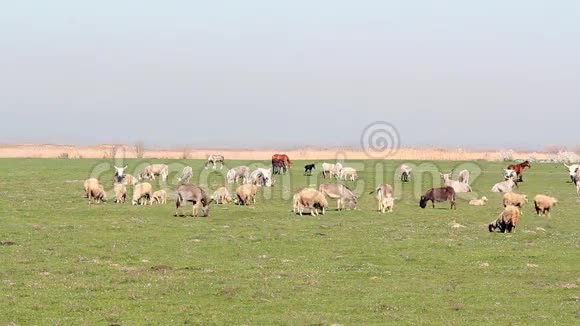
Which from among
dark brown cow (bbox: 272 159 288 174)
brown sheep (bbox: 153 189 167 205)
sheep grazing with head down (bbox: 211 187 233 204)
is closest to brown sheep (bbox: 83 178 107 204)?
brown sheep (bbox: 153 189 167 205)

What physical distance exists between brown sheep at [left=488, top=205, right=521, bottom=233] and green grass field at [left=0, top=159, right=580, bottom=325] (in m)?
0.44

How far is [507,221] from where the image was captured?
2912 cm

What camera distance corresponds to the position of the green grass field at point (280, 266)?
15.8 meters

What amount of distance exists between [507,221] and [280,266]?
11.1 m

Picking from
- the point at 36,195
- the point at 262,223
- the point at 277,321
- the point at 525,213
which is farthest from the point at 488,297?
the point at 36,195

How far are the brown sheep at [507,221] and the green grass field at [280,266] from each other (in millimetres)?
443

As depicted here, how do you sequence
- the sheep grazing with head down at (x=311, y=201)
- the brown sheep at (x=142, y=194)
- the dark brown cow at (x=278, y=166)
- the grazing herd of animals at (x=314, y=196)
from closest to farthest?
1. the grazing herd of animals at (x=314, y=196)
2. the sheep grazing with head down at (x=311, y=201)
3. the brown sheep at (x=142, y=194)
4. the dark brown cow at (x=278, y=166)

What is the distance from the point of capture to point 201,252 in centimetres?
2386

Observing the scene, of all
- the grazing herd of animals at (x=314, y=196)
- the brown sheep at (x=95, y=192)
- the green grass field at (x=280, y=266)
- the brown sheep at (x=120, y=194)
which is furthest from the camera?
the brown sheep at (x=120, y=194)

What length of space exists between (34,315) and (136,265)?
20.4 ft

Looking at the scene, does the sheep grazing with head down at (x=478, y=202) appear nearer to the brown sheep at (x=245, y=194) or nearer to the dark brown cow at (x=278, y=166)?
the brown sheep at (x=245, y=194)

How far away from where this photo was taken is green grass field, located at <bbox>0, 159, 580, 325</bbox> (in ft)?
51.9

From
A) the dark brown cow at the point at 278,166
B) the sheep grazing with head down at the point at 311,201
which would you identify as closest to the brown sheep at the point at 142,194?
the sheep grazing with head down at the point at 311,201

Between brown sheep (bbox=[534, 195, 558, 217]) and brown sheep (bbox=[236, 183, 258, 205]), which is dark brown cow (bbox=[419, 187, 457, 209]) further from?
brown sheep (bbox=[236, 183, 258, 205])
